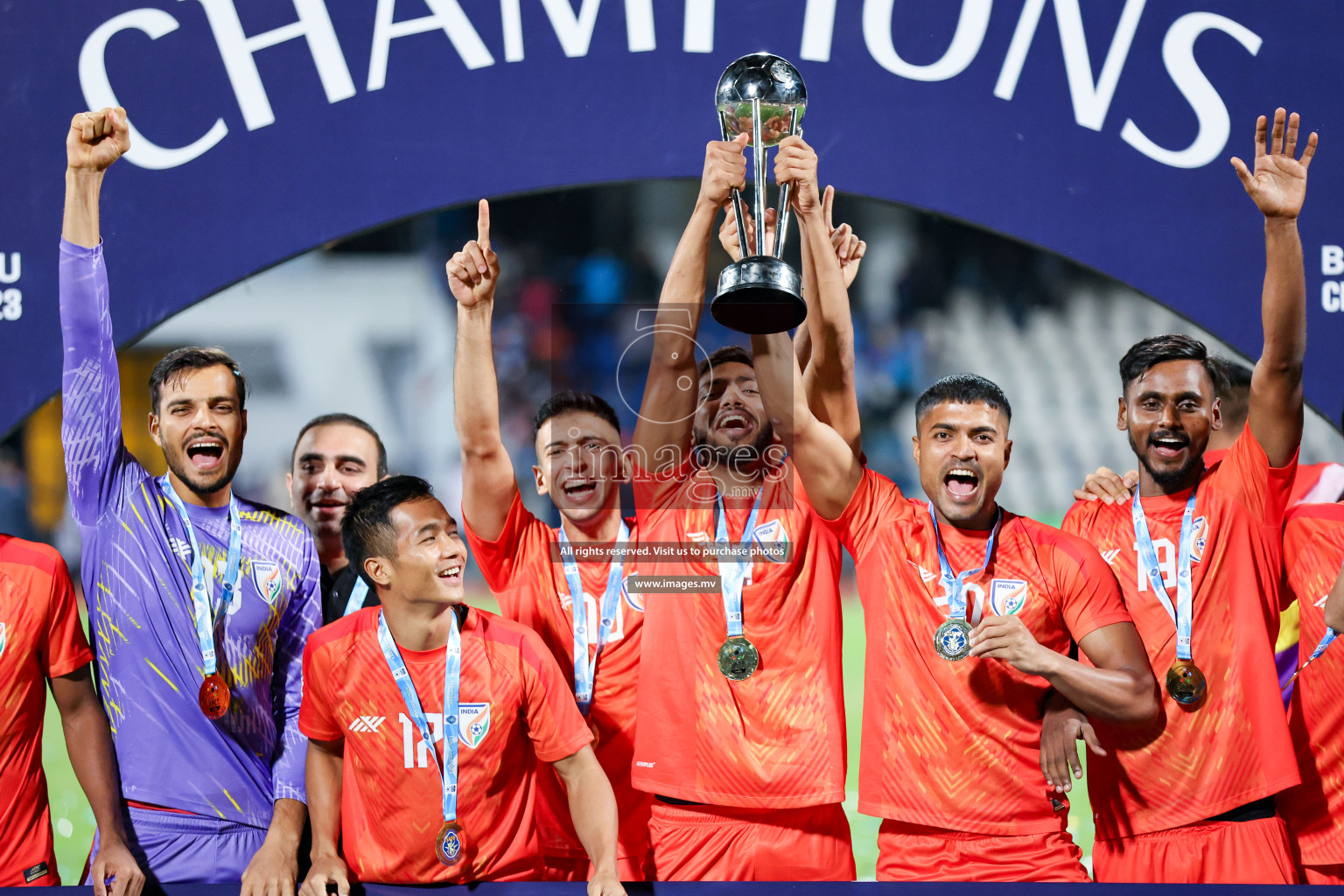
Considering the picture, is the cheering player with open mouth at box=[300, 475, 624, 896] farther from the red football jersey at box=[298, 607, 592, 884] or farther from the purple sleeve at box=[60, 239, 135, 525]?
the purple sleeve at box=[60, 239, 135, 525]

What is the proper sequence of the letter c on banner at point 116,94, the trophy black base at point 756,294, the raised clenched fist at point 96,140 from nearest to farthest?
the trophy black base at point 756,294, the raised clenched fist at point 96,140, the letter c on banner at point 116,94

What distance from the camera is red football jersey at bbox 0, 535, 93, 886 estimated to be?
10.7 ft

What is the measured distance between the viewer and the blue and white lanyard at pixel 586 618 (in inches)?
132

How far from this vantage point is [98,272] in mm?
3254

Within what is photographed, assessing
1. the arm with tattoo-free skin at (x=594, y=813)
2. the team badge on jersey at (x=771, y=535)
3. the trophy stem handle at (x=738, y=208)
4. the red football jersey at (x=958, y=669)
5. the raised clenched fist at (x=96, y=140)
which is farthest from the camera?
the team badge on jersey at (x=771, y=535)

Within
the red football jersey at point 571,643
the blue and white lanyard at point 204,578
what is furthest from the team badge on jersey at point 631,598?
the blue and white lanyard at point 204,578

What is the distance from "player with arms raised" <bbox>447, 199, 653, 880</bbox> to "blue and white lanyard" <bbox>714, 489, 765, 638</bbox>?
262mm

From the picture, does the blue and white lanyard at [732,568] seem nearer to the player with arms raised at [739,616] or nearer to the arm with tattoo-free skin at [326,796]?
the player with arms raised at [739,616]

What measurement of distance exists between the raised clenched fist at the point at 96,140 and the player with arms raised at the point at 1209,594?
302 cm

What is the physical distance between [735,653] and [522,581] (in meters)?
0.67

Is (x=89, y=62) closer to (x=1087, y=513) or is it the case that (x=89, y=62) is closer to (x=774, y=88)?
(x=774, y=88)

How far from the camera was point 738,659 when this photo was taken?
10.8 ft

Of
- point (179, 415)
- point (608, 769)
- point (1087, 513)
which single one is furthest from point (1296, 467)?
point (179, 415)

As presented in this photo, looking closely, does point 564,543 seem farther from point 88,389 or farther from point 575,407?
point 88,389
